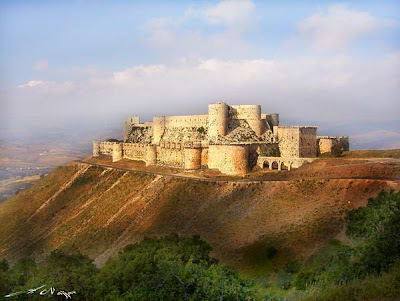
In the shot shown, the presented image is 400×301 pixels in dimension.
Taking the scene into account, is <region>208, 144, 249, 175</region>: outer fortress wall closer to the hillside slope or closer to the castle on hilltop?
the castle on hilltop

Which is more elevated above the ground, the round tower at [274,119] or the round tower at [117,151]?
the round tower at [274,119]

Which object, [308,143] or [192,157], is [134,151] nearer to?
[192,157]

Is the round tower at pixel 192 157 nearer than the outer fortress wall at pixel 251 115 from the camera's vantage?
Yes

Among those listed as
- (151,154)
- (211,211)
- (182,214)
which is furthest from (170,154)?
(211,211)

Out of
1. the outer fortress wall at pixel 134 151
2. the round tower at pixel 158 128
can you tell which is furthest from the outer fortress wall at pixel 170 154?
the outer fortress wall at pixel 134 151

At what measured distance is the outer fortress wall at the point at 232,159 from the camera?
1876 inches

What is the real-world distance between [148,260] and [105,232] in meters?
25.5

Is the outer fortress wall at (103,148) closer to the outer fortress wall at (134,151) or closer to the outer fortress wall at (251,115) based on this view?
the outer fortress wall at (134,151)

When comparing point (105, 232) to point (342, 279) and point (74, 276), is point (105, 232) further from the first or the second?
point (342, 279)

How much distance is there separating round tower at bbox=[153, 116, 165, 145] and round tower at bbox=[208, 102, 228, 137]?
9816 mm

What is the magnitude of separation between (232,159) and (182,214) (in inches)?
379

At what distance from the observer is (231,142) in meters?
50.6

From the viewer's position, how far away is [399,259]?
19500 mm

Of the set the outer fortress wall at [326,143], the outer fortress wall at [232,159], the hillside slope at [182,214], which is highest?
the outer fortress wall at [326,143]
